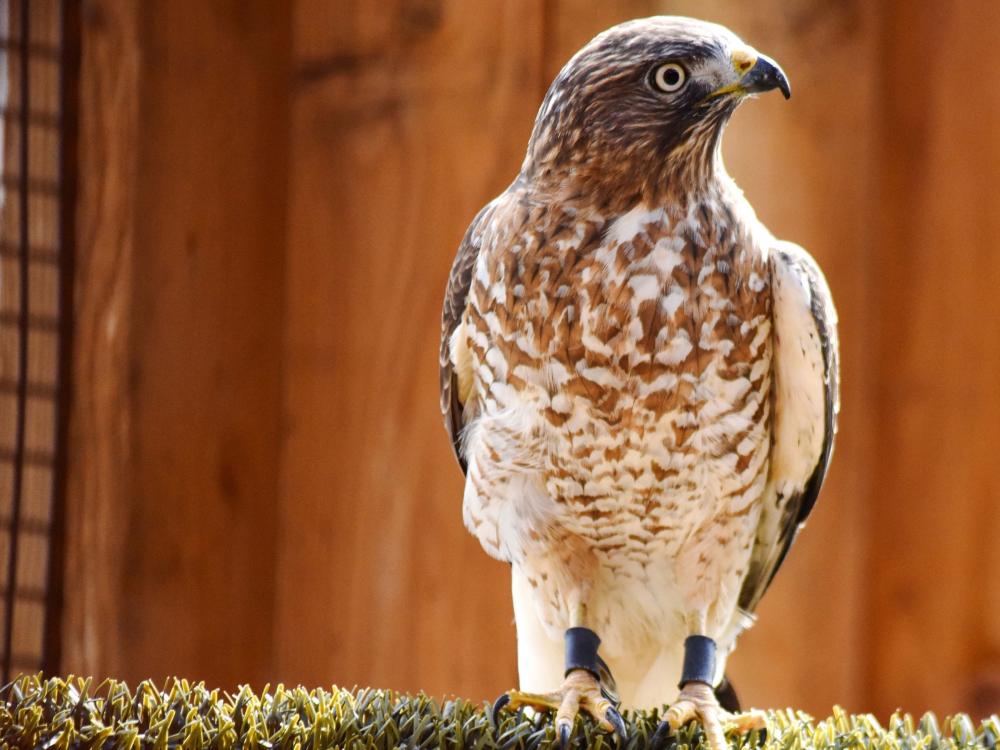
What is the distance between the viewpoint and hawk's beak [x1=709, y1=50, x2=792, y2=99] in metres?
1.63

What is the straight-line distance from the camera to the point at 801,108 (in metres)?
2.79

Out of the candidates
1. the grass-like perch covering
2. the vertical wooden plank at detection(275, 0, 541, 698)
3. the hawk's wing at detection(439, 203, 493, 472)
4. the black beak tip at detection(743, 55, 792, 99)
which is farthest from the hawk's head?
the vertical wooden plank at detection(275, 0, 541, 698)

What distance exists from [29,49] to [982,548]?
234cm

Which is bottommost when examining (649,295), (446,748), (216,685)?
(216,685)

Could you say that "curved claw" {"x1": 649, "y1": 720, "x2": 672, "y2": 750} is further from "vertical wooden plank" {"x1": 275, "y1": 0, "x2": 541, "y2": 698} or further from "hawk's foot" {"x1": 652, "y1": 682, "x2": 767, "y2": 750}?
"vertical wooden plank" {"x1": 275, "y1": 0, "x2": 541, "y2": 698}

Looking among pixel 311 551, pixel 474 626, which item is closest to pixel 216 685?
pixel 311 551

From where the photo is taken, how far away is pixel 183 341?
262cm

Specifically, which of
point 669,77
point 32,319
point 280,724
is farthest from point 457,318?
point 32,319

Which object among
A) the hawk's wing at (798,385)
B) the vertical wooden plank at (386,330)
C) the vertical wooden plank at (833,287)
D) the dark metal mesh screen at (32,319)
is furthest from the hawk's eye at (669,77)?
the dark metal mesh screen at (32,319)

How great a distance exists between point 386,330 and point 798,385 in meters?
1.14

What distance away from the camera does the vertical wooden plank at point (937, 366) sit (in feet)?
8.85

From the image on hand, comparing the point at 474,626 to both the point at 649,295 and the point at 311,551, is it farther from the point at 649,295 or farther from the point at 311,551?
the point at 649,295

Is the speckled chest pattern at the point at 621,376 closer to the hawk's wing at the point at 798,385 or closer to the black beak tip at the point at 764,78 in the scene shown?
the hawk's wing at the point at 798,385

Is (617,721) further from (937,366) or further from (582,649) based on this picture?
(937,366)
